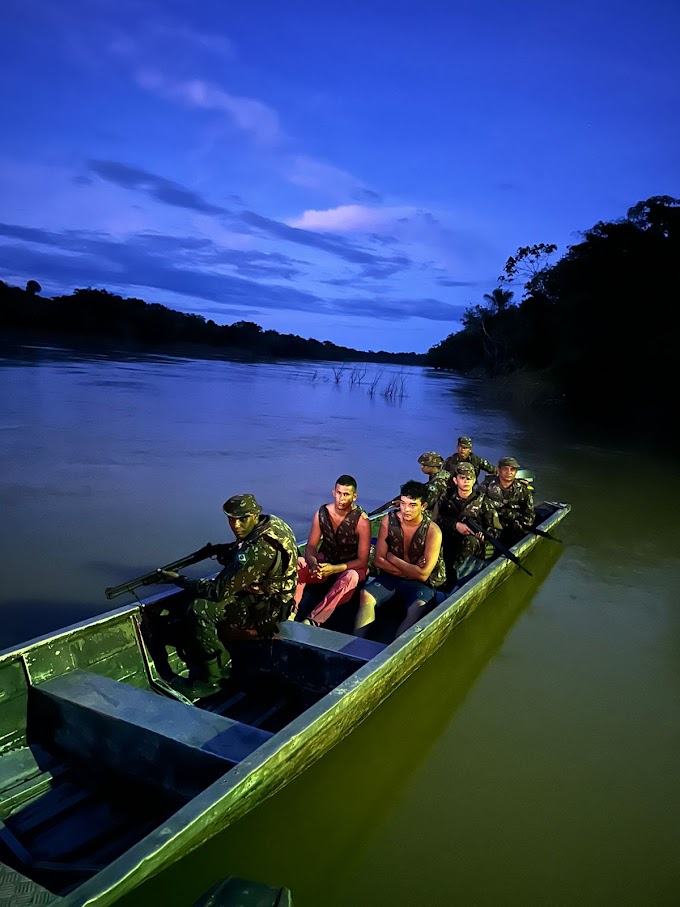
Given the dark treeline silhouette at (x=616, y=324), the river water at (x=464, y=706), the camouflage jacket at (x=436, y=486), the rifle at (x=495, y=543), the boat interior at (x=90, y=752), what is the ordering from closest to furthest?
the boat interior at (x=90, y=752) < the river water at (x=464, y=706) < the rifle at (x=495, y=543) < the camouflage jacket at (x=436, y=486) < the dark treeline silhouette at (x=616, y=324)

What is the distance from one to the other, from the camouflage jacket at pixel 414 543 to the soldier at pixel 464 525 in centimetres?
83

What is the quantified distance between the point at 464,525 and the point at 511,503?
1.02 m

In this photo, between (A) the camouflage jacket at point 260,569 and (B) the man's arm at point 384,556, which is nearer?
(A) the camouflage jacket at point 260,569

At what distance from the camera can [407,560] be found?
5.99 metres

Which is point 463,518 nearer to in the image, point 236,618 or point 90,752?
point 236,618

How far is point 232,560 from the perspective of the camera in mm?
4605

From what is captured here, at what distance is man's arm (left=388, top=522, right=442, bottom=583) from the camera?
19.2 feet

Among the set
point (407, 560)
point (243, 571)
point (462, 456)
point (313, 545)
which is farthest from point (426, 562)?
point (462, 456)

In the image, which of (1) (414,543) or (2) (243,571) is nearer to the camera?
(2) (243,571)

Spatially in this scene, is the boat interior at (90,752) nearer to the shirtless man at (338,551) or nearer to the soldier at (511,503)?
the shirtless man at (338,551)

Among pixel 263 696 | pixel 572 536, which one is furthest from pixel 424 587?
pixel 572 536

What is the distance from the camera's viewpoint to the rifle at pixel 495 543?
6798 millimetres

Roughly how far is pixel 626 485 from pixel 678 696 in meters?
11.4

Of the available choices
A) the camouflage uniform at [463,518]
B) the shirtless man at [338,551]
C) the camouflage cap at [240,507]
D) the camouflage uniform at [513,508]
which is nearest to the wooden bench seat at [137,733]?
the camouflage cap at [240,507]
